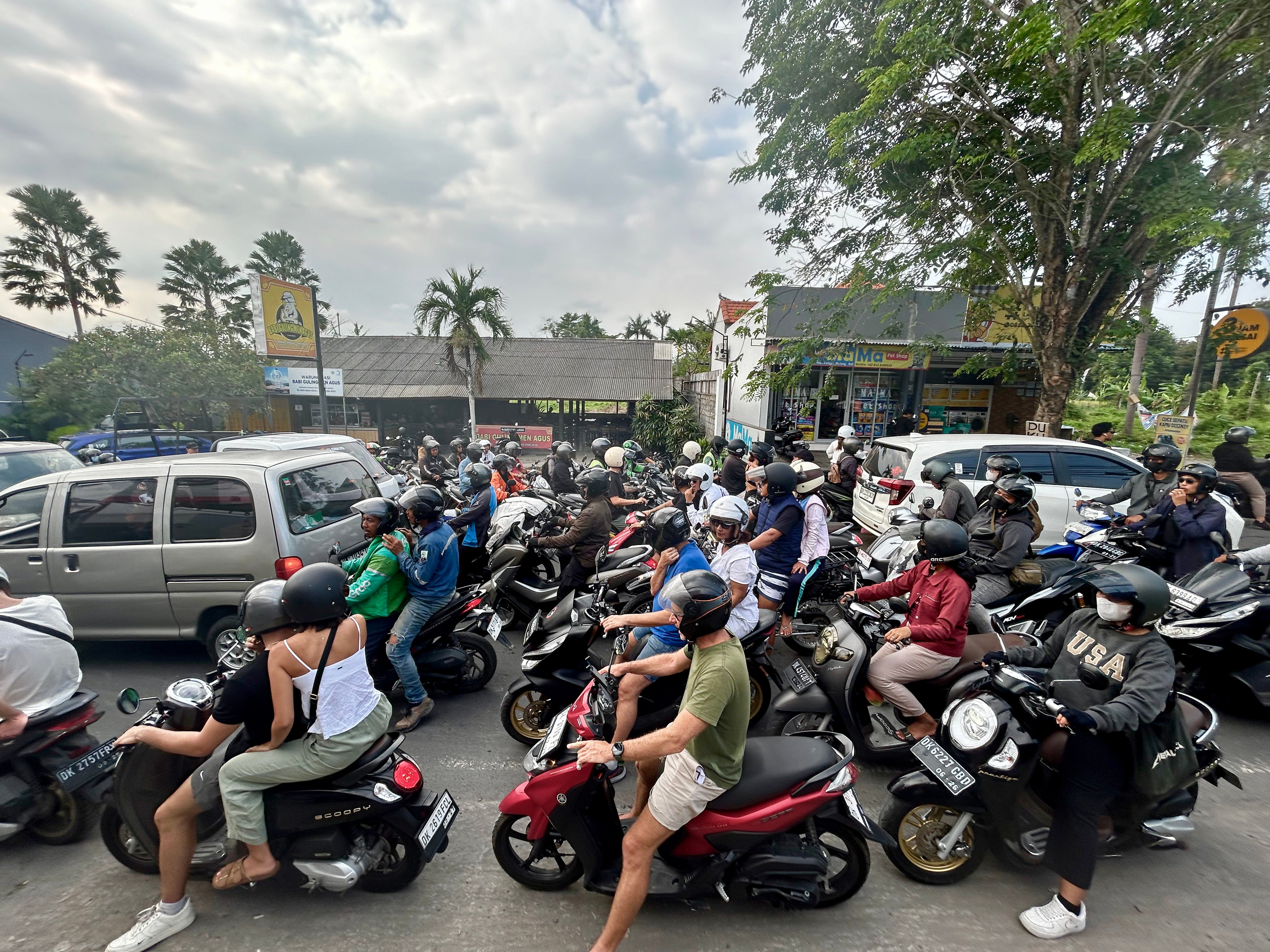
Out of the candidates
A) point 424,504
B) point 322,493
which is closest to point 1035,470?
point 424,504

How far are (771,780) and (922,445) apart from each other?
17.3 feet

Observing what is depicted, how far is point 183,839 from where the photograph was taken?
92.4 inches

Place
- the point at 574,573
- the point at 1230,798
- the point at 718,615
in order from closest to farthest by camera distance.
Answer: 1. the point at 718,615
2. the point at 1230,798
3. the point at 574,573

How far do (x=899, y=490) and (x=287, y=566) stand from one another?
6.06m

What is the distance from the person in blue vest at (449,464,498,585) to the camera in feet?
18.3

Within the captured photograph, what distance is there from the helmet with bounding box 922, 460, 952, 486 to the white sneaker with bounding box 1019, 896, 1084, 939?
3.94 m

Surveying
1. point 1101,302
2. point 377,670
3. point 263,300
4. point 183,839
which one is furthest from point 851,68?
point 263,300

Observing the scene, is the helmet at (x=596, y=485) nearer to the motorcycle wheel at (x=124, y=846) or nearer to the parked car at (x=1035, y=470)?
the parked car at (x=1035, y=470)

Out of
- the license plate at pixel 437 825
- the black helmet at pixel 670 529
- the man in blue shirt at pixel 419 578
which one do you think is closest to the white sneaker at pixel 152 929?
the license plate at pixel 437 825

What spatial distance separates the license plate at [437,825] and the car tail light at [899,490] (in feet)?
18.1

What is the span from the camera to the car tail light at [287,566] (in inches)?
156

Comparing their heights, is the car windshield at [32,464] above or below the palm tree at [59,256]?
below

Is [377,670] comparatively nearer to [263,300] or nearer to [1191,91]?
[1191,91]

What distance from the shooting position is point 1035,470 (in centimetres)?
660
